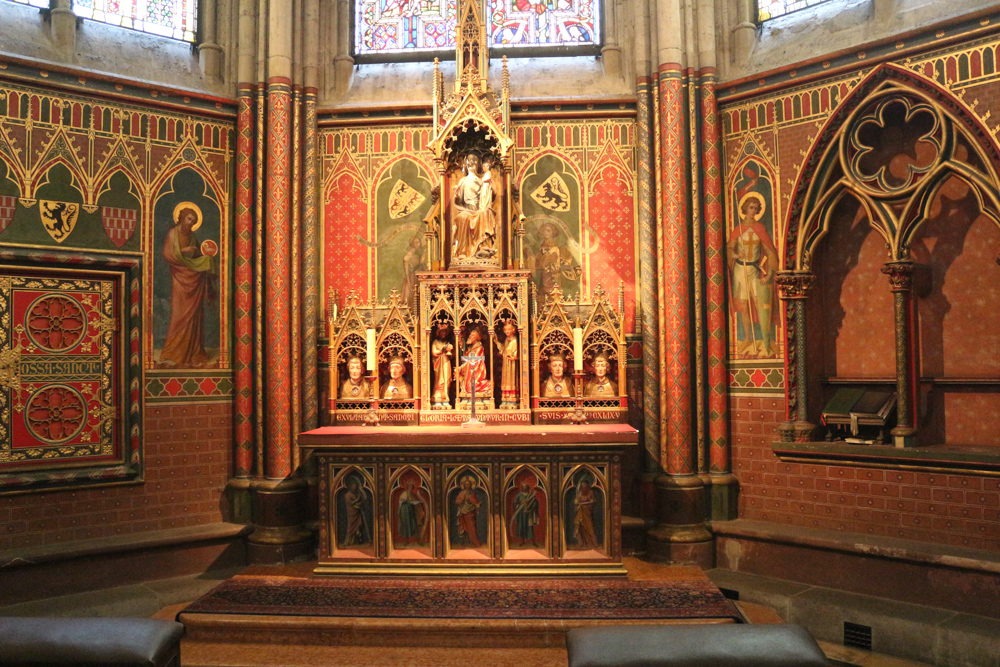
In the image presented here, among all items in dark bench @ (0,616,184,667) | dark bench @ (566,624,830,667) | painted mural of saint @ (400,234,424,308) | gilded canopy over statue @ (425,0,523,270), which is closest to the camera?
dark bench @ (566,624,830,667)

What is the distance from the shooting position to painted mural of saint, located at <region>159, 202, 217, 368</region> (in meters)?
8.77

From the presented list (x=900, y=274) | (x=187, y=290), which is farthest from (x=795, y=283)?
(x=187, y=290)

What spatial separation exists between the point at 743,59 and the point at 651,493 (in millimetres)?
4850

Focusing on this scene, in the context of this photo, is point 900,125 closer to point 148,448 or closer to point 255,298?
point 255,298

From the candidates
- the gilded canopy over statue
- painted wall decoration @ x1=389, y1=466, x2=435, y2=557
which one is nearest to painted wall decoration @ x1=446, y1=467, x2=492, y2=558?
painted wall decoration @ x1=389, y1=466, x2=435, y2=557

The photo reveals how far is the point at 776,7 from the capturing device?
9070 mm

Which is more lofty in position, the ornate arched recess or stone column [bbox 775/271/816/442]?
the ornate arched recess

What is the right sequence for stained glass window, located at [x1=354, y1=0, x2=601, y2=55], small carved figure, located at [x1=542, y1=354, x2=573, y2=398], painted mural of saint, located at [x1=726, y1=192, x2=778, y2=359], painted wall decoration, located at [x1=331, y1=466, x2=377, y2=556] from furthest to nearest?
stained glass window, located at [x1=354, y1=0, x2=601, y2=55], painted mural of saint, located at [x1=726, y1=192, x2=778, y2=359], small carved figure, located at [x1=542, y1=354, x2=573, y2=398], painted wall decoration, located at [x1=331, y1=466, x2=377, y2=556]

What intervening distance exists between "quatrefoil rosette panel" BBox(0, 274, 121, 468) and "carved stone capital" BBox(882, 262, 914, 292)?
7.72 metres

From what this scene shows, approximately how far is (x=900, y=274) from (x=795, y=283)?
98 cm

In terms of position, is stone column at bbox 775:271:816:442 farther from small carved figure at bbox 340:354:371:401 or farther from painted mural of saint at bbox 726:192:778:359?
small carved figure at bbox 340:354:371:401

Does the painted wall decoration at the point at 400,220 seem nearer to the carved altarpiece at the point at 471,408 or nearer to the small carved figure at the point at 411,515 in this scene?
the carved altarpiece at the point at 471,408

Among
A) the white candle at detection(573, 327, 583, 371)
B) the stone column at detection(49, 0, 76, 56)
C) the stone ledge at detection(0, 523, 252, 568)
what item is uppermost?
the stone column at detection(49, 0, 76, 56)

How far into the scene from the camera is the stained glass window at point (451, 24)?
32.5ft
